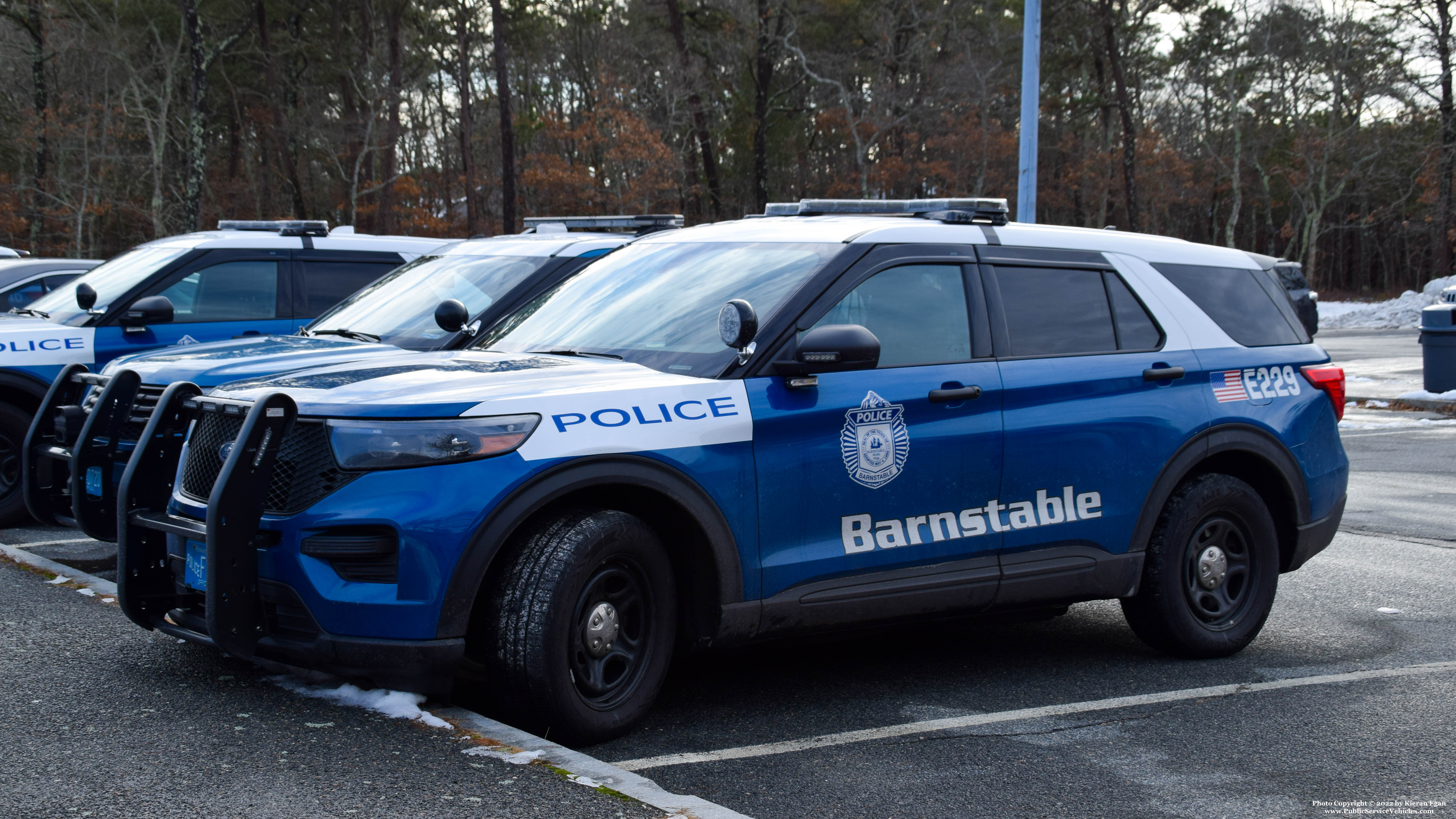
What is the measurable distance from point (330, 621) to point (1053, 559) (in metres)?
2.81

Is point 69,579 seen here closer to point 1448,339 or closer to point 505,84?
point 1448,339

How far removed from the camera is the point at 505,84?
33188 millimetres

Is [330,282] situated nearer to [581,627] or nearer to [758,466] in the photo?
[758,466]

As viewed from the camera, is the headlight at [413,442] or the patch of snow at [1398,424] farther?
the patch of snow at [1398,424]

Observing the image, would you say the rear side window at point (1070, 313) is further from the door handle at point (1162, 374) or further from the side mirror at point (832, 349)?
the side mirror at point (832, 349)

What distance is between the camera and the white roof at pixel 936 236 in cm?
514

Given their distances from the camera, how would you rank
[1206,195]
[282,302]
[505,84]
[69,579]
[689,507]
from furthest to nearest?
[1206,195], [505,84], [282,302], [69,579], [689,507]

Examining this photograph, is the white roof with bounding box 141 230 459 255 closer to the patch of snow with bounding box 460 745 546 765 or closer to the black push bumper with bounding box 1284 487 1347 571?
the black push bumper with bounding box 1284 487 1347 571

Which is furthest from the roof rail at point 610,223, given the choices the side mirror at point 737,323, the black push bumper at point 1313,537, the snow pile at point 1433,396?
the snow pile at point 1433,396

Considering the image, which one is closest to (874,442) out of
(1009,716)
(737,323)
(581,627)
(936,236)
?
(737,323)

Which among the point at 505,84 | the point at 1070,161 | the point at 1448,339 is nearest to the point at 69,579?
the point at 1448,339

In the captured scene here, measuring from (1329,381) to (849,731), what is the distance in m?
3.10

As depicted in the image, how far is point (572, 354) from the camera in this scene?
16.5ft

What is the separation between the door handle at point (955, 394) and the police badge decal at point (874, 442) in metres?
0.15
